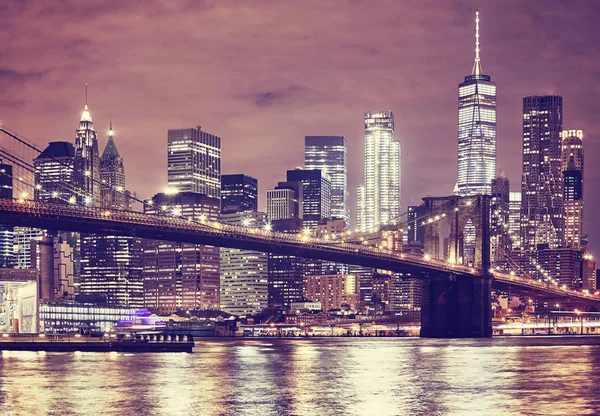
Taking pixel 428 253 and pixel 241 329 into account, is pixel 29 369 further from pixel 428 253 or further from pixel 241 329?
pixel 241 329

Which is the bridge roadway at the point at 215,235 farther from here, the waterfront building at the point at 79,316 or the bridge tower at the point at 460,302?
the waterfront building at the point at 79,316

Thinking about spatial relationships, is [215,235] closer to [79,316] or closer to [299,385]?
[299,385]

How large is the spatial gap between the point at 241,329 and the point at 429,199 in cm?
4517

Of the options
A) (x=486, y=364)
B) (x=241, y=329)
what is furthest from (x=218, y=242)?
(x=241, y=329)

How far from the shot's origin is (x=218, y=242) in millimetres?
87500

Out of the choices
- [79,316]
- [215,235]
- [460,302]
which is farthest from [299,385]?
[79,316]

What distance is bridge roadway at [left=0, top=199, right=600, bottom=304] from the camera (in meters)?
73.9

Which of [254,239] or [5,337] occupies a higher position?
[254,239]

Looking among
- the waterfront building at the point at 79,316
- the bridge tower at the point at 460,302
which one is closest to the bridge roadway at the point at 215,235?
the bridge tower at the point at 460,302

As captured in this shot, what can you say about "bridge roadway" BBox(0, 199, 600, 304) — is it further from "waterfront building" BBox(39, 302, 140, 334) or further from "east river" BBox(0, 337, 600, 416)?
"waterfront building" BBox(39, 302, 140, 334)

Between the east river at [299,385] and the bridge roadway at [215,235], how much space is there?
10.5 metres

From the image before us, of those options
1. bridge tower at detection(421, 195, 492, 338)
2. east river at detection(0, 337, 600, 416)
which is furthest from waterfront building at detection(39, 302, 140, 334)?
east river at detection(0, 337, 600, 416)

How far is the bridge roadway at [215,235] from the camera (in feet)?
242

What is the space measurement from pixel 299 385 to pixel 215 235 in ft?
138
